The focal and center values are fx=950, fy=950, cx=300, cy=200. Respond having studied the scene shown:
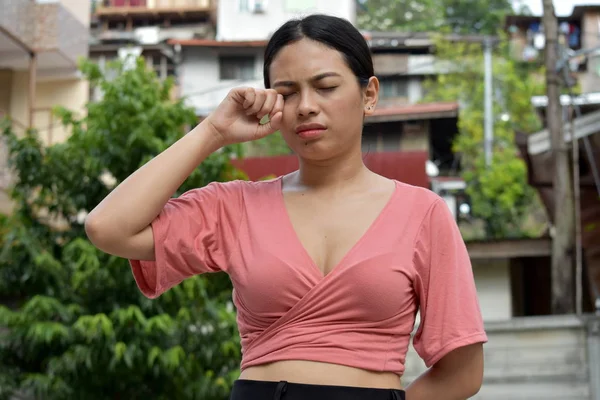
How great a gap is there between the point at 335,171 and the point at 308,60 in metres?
0.25

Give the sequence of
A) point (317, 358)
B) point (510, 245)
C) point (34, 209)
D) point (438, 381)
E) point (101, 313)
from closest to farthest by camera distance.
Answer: point (317, 358) → point (438, 381) → point (101, 313) → point (34, 209) → point (510, 245)

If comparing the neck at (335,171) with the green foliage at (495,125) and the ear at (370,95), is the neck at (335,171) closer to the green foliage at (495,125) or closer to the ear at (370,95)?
the ear at (370,95)

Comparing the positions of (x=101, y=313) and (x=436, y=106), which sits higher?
(x=436, y=106)

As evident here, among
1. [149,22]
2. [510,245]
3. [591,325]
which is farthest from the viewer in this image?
[149,22]

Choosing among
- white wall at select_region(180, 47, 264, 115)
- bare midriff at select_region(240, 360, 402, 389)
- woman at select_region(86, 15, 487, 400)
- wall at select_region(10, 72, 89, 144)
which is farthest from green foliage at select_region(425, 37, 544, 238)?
bare midriff at select_region(240, 360, 402, 389)

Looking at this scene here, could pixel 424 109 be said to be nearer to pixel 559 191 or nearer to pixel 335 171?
pixel 559 191

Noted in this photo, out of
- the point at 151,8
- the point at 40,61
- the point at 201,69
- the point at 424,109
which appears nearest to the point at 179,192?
the point at 40,61

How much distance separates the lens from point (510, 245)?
43.5 feet

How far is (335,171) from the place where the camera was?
2.03m

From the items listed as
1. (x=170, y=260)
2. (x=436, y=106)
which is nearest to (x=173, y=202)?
(x=170, y=260)

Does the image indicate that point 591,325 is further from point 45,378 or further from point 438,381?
point 438,381

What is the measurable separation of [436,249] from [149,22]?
3648cm

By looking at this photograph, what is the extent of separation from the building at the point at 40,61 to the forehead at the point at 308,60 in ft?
38.7

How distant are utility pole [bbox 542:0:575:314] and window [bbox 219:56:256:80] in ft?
54.1
